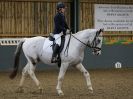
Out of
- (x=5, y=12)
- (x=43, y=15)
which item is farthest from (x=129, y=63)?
(x=5, y=12)

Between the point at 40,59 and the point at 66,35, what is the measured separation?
3.49ft

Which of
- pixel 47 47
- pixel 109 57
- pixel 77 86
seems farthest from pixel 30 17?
pixel 47 47

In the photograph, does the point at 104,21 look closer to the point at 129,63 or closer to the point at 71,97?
A: the point at 129,63

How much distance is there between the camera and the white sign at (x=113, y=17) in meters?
23.8

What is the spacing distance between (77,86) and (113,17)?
31.3ft

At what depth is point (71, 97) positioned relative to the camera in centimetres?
1194

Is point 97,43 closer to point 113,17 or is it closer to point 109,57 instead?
point 109,57

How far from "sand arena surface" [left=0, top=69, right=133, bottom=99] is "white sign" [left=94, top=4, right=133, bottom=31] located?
3.26m

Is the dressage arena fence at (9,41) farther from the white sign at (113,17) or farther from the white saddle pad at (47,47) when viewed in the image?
the white saddle pad at (47,47)

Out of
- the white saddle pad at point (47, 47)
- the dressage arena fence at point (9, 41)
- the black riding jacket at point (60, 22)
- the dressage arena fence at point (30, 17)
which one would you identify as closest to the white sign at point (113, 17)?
the dressage arena fence at point (30, 17)

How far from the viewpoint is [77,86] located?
15.1m

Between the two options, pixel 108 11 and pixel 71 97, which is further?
pixel 108 11

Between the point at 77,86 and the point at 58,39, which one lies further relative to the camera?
the point at 77,86

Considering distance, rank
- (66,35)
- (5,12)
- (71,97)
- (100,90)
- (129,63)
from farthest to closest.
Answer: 1. (129,63)
2. (5,12)
3. (100,90)
4. (66,35)
5. (71,97)
